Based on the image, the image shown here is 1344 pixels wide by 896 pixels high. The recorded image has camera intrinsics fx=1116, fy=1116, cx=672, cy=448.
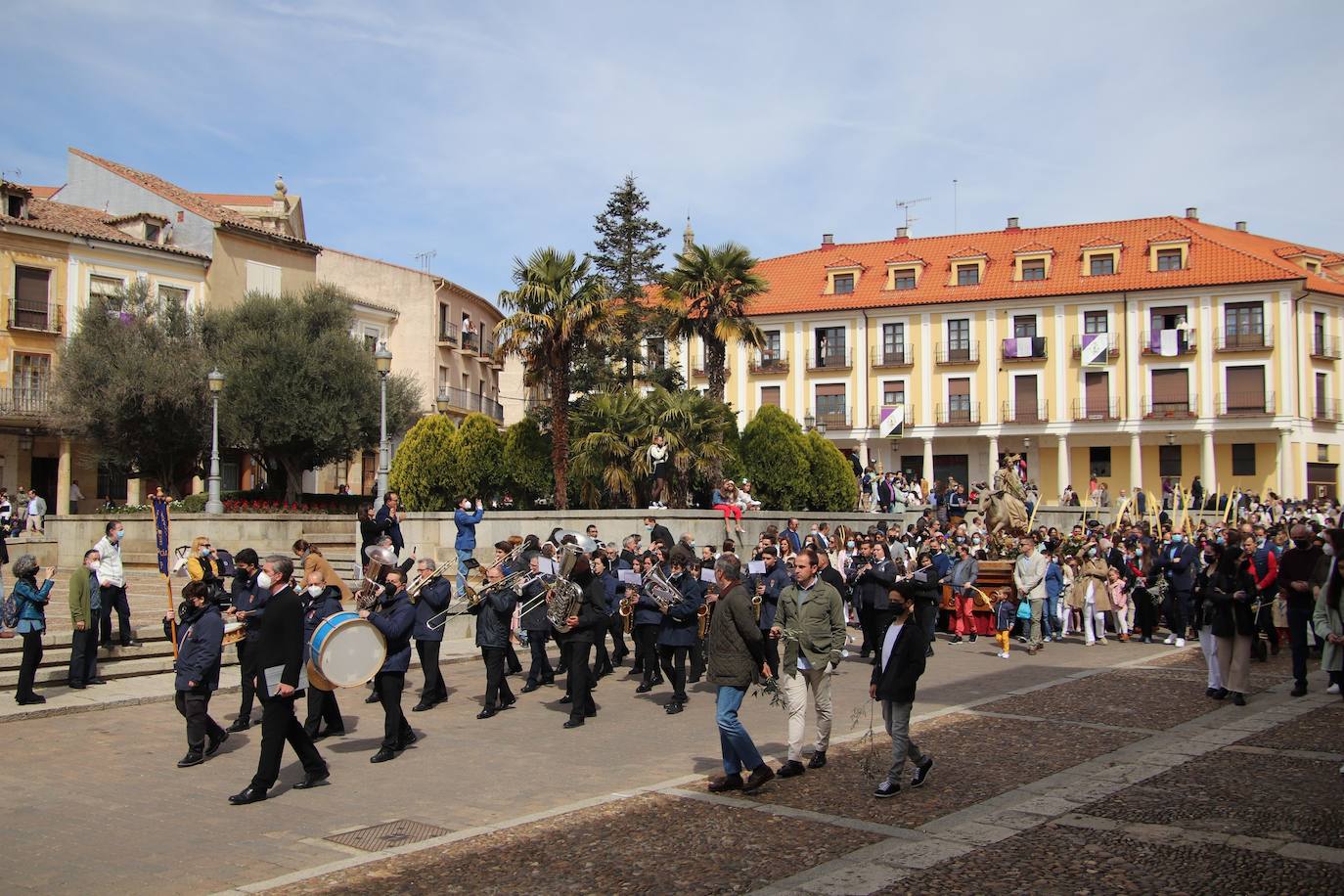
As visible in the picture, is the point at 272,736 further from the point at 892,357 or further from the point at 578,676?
the point at 892,357

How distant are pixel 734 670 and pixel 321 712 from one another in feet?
14.4

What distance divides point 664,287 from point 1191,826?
24.4 metres

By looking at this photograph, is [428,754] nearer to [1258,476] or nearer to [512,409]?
[1258,476]

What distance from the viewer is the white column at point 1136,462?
47.4 m

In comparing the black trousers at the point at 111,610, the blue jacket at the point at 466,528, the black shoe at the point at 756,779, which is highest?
the blue jacket at the point at 466,528

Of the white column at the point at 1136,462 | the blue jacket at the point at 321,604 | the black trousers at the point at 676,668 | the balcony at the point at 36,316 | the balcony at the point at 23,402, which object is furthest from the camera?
the white column at the point at 1136,462

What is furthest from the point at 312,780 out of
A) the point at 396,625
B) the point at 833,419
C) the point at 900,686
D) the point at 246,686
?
the point at 833,419

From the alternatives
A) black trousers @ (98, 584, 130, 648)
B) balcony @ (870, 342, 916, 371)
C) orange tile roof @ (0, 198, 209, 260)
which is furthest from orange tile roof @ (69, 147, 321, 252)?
black trousers @ (98, 584, 130, 648)

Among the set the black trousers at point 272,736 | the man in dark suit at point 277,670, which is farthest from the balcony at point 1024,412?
the black trousers at point 272,736

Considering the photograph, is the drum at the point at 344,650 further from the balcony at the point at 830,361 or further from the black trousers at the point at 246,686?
the balcony at the point at 830,361

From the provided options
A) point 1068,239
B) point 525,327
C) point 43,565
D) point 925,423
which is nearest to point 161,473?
point 43,565

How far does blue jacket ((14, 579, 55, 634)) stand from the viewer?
11469 millimetres

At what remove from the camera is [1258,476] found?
4659 cm

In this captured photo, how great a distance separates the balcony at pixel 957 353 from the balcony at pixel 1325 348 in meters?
13.7
